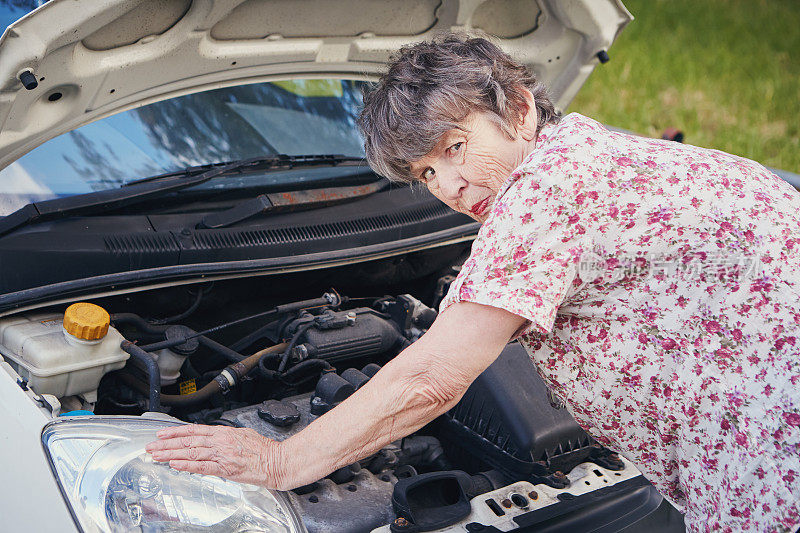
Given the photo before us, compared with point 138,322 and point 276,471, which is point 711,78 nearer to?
point 138,322

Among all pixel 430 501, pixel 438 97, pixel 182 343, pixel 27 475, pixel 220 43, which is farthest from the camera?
pixel 220 43

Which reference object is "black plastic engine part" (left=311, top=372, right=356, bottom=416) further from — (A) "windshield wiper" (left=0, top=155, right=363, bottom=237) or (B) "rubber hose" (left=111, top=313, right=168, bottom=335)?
(A) "windshield wiper" (left=0, top=155, right=363, bottom=237)

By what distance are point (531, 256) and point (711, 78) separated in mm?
8463

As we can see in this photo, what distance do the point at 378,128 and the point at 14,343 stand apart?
93 cm

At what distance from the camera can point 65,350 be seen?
180cm

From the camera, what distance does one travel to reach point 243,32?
89.7 inches

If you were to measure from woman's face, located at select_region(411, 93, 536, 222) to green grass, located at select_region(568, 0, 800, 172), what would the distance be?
5.89 metres

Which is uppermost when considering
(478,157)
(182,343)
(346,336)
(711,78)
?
(478,157)

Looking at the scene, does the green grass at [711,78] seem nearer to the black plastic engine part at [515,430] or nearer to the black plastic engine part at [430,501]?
the black plastic engine part at [515,430]

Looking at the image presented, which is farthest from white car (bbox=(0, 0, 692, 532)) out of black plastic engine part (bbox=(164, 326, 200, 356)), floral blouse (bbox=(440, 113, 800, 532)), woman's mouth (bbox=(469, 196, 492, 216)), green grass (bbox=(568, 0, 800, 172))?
green grass (bbox=(568, 0, 800, 172))

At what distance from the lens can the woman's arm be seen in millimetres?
1404

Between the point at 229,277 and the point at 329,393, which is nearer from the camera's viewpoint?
the point at 329,393

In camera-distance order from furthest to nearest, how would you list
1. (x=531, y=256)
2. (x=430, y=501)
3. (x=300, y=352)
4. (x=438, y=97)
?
(x=300, y=352) → (x=430, y=501) → (x=438, y=97) → (x=531, y=256)

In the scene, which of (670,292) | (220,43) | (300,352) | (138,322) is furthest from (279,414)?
(220,43)
